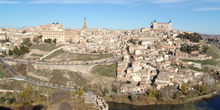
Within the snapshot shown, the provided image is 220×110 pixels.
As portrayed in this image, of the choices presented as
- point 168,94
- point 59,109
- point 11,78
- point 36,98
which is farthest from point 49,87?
point 168,94

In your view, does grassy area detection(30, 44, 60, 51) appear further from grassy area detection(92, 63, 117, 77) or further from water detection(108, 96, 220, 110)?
water detection(108, 96, 220, 110)

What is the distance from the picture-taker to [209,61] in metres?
31.8

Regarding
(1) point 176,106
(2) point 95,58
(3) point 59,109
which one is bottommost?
(1) point 176,106

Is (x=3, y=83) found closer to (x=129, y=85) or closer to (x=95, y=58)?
(x=95, y=58)

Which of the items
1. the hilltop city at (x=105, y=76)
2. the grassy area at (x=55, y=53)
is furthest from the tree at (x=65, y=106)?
the grassy area at (x=55, y=53)

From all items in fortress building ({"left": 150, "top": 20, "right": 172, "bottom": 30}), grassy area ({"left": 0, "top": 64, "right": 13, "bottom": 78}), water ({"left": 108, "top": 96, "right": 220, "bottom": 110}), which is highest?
fortress building ({"left": 150, "top": 20, "right": 172, "bottom": 30})

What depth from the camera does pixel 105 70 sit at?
2670 centimetres

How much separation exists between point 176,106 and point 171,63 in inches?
405

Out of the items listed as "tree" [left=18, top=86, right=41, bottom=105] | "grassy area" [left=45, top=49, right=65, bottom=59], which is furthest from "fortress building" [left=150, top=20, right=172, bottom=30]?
"tree" [left=18, top=86, right=41, bottom=105]

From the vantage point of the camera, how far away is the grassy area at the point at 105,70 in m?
26.0

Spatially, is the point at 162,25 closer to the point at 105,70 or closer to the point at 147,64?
the point at 147,64

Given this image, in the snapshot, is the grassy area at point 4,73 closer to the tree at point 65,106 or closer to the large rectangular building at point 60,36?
the tree at point 65,106

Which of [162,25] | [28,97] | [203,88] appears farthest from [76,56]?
[162,25]

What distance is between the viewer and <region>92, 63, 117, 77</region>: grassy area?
2595cm
